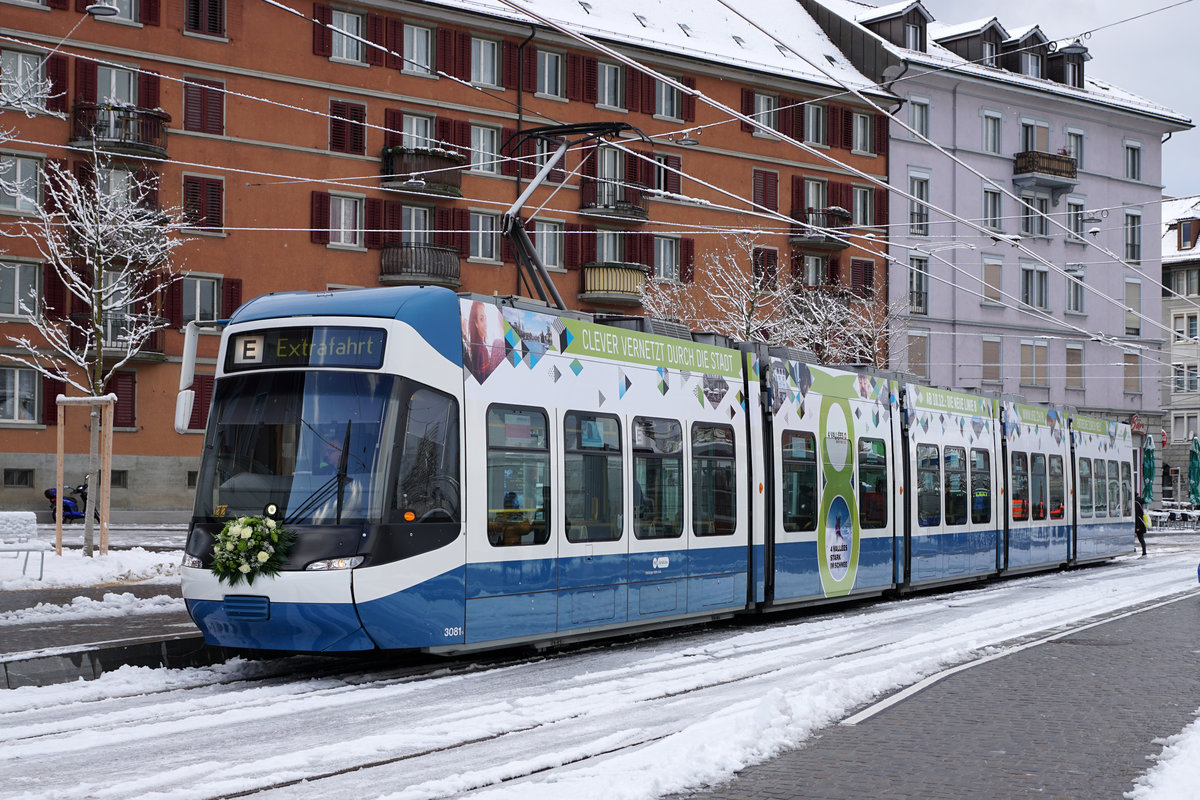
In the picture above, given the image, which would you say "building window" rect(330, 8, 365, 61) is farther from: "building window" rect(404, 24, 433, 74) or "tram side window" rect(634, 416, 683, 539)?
"tram side window" rect(634, 416, 683, 539)

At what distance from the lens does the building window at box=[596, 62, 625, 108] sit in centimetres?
5019

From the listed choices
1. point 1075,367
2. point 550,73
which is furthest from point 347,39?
Result: point 1075,367

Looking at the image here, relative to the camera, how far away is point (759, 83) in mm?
53531

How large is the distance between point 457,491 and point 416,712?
225cm

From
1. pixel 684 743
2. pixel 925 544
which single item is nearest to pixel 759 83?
pixel 925 544

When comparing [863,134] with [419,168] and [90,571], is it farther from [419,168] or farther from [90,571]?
[90,571]

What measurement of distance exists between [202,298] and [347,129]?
6.77 metres

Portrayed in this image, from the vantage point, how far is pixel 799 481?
17.6m

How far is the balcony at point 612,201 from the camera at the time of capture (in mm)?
48906

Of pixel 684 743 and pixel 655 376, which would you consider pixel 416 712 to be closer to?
pixel 684 743

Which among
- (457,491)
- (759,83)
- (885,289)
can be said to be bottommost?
(457,491)

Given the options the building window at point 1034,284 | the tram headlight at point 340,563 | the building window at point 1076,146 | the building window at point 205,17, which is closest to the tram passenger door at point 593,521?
the tram headlight at point 340,563

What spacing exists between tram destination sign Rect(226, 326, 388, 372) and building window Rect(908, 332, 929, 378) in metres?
48.0

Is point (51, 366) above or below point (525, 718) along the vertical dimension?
above
